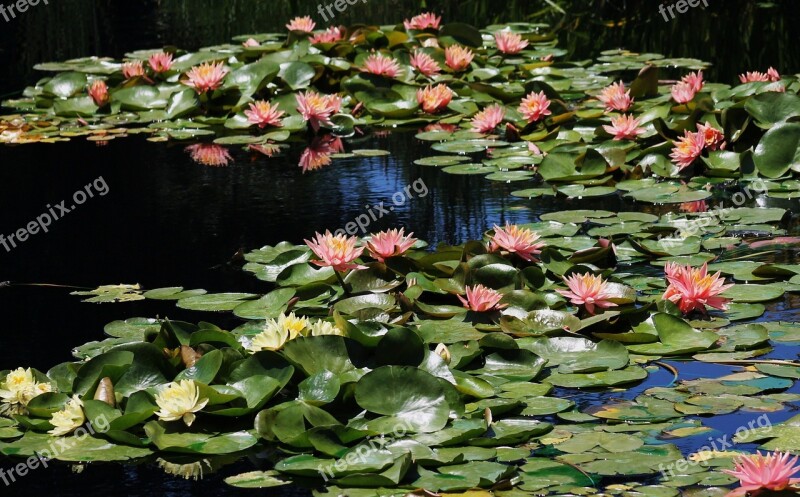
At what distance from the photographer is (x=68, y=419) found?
272 cm

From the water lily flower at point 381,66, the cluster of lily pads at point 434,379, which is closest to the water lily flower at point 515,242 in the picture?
the cluster of lily pads at point 434,379

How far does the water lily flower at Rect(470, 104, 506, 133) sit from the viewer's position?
5902 mm

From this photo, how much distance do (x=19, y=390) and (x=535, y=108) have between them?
11.6 ft

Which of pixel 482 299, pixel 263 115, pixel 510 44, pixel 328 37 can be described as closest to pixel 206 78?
pixel 263 115

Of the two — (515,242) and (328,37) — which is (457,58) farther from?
(515,242)

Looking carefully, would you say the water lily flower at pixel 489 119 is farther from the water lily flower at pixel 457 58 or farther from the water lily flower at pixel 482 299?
the water lily flower at pixel 482 299

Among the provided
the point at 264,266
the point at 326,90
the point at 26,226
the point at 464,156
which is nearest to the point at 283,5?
the point at 326,90

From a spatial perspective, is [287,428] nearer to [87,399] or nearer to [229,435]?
[229,435]

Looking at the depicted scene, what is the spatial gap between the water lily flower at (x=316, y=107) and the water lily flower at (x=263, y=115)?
0.43ft

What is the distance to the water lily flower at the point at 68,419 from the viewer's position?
107 inches

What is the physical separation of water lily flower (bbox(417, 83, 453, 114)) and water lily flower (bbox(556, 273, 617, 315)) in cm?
333

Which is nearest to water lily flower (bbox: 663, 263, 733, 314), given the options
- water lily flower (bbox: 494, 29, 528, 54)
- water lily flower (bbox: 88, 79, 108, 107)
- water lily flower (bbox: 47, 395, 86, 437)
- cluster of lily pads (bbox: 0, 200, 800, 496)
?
cluster of lily pads (bbox: 0, 200, 800, 496)

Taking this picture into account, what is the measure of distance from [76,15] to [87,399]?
30.2ft

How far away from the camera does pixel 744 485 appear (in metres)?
2.22
